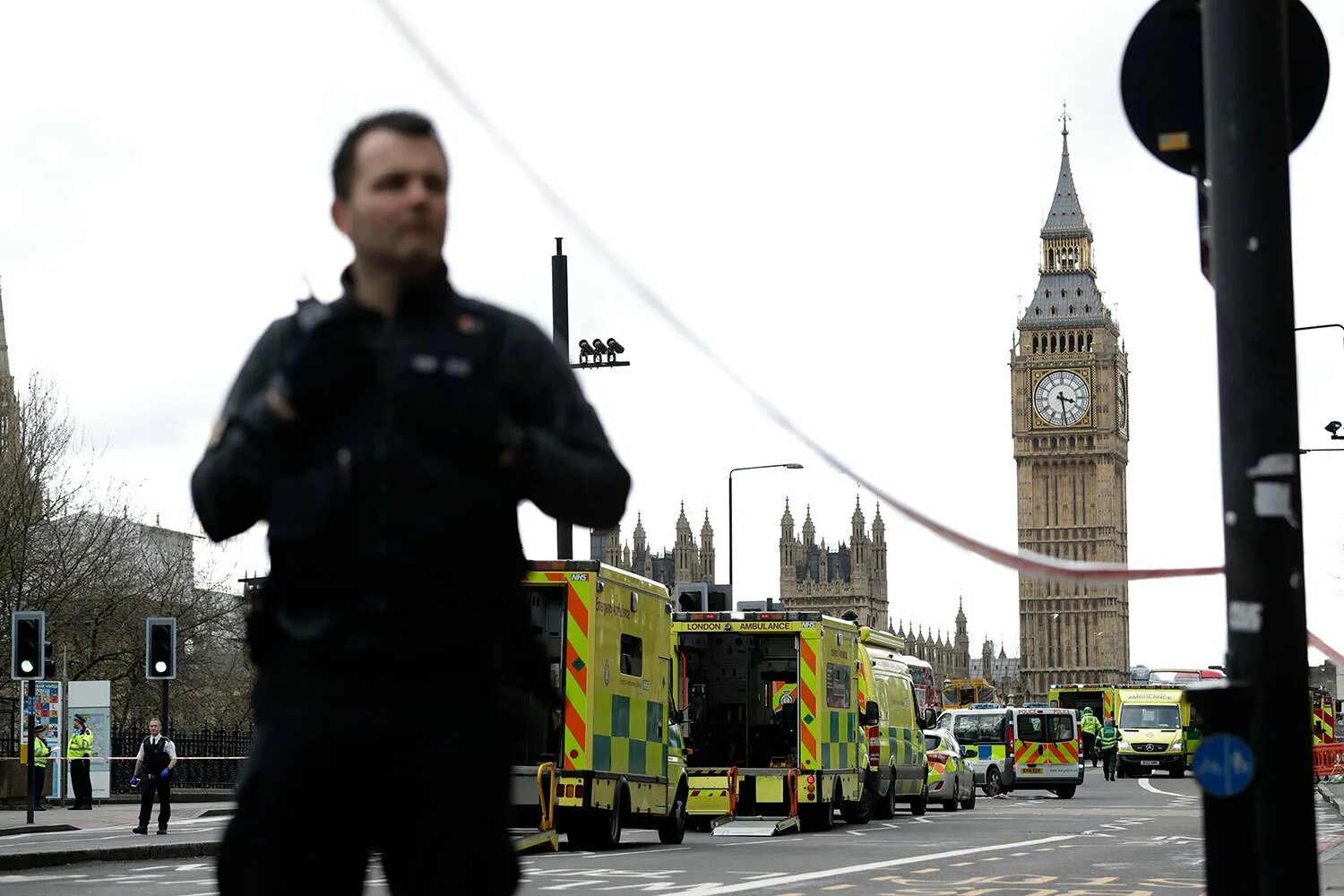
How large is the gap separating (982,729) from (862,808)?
63.2 ft

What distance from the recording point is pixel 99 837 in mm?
23781

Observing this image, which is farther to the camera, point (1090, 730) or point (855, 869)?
point (1090, 730)

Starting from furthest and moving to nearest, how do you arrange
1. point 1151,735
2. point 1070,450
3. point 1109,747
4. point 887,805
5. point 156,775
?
point 1070,450
point 1151,735
point 1109,747
point 887,805
point 156,775

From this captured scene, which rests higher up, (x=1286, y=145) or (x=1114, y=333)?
(x=1114, y=333)

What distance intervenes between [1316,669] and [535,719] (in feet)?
468

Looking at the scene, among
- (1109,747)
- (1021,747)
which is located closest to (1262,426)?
(1021,747)

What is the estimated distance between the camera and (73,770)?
33312 mm

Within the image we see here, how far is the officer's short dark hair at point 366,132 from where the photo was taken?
331 centimetres

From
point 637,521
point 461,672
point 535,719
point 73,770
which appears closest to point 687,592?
point 535,719

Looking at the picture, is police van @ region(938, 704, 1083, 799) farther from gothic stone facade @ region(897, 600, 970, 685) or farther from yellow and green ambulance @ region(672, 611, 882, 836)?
gothic stone facade @ region(897, 600, 970, 685)

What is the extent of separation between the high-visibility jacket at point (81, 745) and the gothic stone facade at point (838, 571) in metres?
126

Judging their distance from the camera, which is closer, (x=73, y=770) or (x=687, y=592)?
(x=687, y=592)

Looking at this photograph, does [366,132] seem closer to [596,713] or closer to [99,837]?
[596,713]

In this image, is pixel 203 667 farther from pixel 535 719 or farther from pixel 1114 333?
pixel 1114 333
